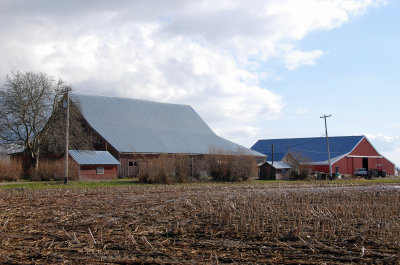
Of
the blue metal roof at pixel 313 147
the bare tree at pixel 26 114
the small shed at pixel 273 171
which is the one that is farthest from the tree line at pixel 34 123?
the blue metal roof at pixel 313 147

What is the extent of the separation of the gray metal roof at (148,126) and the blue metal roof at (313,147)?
12.9 meters

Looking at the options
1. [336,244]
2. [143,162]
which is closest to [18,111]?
[143,162]

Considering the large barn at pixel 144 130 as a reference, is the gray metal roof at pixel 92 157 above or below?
below

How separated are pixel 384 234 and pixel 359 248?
1.47 meters

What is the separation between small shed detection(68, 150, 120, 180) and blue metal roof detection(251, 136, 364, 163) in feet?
84.4

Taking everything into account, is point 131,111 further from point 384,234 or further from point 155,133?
point 384,234

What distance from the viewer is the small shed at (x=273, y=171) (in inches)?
1796

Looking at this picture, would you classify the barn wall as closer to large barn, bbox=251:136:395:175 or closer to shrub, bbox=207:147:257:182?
large barn, bbox=251:136:395:175

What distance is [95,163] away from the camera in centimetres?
3797

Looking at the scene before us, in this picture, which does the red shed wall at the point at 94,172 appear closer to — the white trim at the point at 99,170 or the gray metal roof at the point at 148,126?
the white trim at the point at 99,170

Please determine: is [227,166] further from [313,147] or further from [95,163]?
[313,147]

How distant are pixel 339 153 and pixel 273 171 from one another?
16602mm

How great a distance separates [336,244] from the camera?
9430mm

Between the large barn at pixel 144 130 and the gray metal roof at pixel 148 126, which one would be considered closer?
the large barn at pixel 144 130
